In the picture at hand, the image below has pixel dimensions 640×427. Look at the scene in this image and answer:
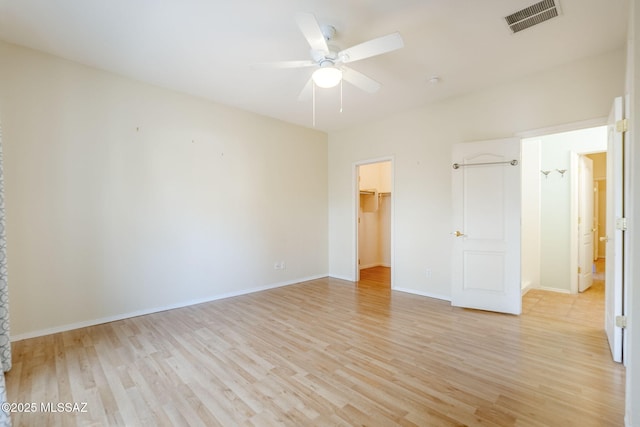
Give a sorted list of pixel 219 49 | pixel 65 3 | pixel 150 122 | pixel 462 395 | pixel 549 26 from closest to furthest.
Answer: pixel 462 395 < pixel 65 3 < pixel 549 26 < pixel 219 49 < pixel 150 122

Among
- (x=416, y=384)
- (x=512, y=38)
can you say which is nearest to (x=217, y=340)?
(x=416, y=384)

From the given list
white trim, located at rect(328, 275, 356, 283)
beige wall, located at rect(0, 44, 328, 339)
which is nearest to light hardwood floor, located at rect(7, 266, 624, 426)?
beige wall, located at rect(0, 44, 328, 339)

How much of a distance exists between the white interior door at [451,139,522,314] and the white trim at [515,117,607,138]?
0.16m

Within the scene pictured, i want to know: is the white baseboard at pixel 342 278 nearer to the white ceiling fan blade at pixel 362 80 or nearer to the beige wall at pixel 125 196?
the beige wall at pixel 125 196

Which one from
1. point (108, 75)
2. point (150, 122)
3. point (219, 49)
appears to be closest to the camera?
point (219, 49)

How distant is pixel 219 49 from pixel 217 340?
2894 millimetres

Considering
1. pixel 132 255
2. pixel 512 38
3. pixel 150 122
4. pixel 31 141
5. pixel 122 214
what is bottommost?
pixel 132 255

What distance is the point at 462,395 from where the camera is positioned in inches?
78.2

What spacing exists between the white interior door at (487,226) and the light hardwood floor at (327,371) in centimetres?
31

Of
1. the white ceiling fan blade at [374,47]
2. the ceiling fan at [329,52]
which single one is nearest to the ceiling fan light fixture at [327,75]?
the ceiling fan at [329,52]

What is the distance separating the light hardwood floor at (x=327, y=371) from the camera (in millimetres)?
1819

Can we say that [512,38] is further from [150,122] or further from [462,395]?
[150,122]

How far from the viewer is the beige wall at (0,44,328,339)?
2908 millimetres

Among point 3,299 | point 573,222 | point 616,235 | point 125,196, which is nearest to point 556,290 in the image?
point 573,222
